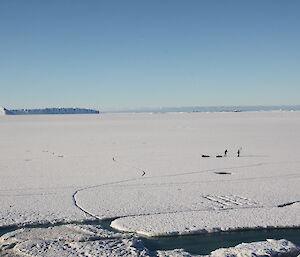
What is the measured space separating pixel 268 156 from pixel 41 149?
9.71 metres

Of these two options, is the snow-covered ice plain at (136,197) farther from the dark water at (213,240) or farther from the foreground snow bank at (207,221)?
the dark water at (213,240)

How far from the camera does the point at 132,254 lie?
495cm

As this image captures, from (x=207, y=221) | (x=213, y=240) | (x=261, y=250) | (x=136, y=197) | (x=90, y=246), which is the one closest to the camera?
(x=261, y=250)

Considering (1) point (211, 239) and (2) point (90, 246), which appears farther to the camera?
(1) point (211, 239)

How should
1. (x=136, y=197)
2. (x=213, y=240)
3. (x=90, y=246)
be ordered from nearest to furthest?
(x=90, y=246), (x=213, y=240), (x=136, y=197)

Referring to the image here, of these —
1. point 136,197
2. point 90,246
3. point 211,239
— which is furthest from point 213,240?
point 136,197

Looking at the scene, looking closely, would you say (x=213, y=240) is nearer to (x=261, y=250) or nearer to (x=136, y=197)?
(x=261, y=250)

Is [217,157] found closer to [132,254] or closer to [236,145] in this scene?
[236,145]

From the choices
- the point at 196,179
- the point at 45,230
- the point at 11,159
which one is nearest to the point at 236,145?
the point at 196,179

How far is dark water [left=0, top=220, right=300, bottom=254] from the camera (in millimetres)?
5234

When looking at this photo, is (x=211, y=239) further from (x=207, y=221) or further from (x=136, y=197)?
(x=136, y=197)

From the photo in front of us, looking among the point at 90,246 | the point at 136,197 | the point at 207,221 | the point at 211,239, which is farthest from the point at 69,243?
the point at 136,197

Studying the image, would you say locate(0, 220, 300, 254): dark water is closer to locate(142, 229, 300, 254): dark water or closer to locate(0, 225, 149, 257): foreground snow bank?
locate(142, 229, 300, 254): dark water

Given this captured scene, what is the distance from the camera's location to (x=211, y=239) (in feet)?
18.2
